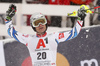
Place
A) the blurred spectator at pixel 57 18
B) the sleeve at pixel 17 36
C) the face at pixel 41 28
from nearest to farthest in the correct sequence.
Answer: the face at pixel 41 28 → the sleeve at pixel 17 36 → the blurred spectator at pixel 57 18

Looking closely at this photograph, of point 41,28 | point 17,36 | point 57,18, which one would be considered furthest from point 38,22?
point 57,18

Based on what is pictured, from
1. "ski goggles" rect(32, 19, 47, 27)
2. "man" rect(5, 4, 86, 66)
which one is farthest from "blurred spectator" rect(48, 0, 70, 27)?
"ski goggles" rect(32, 19, 47, 27)

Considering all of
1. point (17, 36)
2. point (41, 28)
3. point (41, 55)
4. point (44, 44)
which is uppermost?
point (41, 28)

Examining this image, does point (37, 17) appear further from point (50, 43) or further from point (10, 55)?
point (10, 55)

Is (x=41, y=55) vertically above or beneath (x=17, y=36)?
beneath

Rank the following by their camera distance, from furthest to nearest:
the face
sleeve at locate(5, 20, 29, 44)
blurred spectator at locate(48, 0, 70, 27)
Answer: blurred spectator at locate(48, 0, 70, 27) → sleeve at locate(5, 20, 29, 44) → the face

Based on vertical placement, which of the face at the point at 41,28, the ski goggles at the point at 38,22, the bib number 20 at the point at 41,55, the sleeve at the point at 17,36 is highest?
the ski goggles at the point at 38,22

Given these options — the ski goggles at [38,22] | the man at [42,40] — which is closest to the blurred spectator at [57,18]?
the man at [42,40]

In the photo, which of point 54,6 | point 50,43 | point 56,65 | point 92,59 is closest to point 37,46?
point 50,43

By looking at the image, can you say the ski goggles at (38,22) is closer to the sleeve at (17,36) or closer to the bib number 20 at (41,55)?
the sleeve at (17,36)

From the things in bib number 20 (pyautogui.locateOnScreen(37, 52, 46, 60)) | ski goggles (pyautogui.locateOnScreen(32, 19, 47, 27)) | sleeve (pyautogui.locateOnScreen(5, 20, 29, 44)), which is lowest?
bib number 20 (pyautogui.locateOnScreen(37, 52, 46, 60))

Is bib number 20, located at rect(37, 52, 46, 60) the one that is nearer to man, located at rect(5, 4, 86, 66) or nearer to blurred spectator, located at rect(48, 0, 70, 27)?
man, located at rect(5, 4, 86, 66)

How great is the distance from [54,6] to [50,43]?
216 cm

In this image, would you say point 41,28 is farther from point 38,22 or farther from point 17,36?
point 17,36
